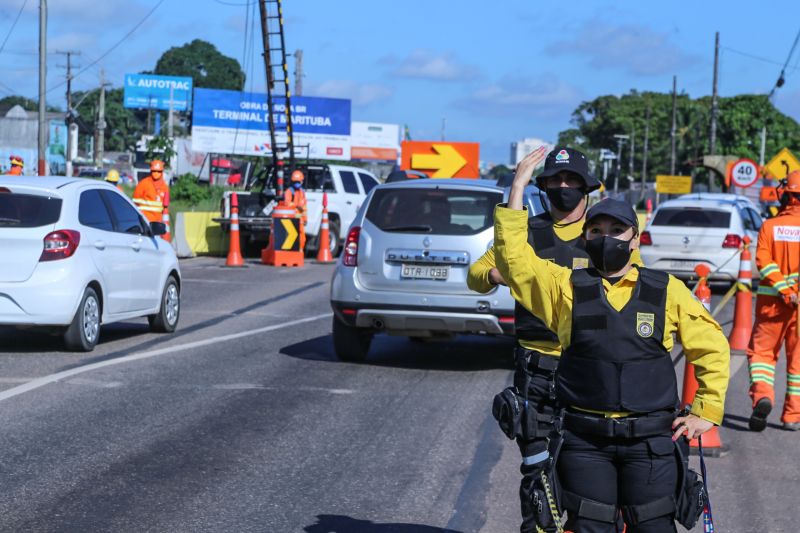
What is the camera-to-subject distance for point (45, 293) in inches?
436

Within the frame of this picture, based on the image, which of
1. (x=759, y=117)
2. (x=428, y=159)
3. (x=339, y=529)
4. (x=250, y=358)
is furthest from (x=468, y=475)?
(x=759, y=117)

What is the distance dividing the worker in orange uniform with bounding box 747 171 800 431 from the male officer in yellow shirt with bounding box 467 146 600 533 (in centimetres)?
404

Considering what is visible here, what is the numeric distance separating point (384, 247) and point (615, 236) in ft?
22.7

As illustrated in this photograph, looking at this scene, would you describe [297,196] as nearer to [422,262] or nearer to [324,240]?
[324,240]

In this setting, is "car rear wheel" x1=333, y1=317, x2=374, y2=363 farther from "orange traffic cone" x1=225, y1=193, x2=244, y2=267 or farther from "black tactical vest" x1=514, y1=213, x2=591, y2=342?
"orange traffic cone" x1=225, y1=193, x2=244, y2=267

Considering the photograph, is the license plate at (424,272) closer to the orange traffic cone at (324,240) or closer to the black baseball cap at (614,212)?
the black baseball cap at (614,212)

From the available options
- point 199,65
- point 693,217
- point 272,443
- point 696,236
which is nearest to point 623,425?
point 272,443

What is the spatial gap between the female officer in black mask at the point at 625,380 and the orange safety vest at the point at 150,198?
1651cm

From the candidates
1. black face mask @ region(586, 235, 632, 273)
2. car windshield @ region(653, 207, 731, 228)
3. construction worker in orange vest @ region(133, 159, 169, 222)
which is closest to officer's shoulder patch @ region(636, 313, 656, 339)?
black face mask @ region(586, 235, 632, 273)

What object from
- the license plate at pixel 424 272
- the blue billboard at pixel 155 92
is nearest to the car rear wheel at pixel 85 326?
the license plate at pixel 424 272

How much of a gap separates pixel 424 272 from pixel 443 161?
84.6 feet

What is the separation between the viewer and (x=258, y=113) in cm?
5675

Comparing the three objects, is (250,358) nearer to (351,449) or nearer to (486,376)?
(486,376)

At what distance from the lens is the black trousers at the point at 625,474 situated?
420 cm
